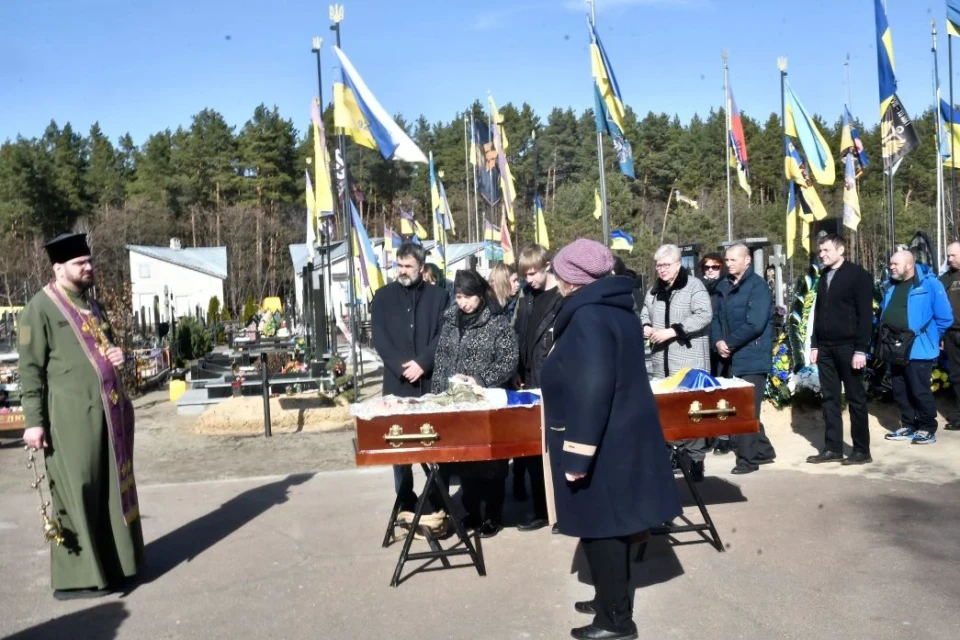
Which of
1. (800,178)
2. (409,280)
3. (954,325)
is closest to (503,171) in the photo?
(800,178)

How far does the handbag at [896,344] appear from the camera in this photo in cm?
905

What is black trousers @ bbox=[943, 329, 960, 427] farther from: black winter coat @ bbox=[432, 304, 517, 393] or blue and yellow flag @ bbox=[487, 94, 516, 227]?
blue and yellow flag @ bbox=[487, 94, 516, 227]

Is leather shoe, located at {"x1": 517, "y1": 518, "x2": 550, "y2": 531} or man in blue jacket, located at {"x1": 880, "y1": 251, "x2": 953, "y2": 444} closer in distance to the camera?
leather shoe, located at {"x1": 517, "y1": 518, "x2": 550, "y2": 531}

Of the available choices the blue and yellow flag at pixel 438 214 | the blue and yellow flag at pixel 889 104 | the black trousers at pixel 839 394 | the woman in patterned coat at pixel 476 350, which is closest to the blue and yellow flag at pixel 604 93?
the blue and yellow flag at pixel 889 104

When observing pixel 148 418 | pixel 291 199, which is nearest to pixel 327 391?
pixel 148 418

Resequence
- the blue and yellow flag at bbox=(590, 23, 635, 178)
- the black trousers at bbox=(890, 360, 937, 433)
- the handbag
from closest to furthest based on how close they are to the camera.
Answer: the black trousers at bbox=(890, 360, 937, 433) < the handbag < the blue and yellow flag at bbox=(590, 23, 635, 178)

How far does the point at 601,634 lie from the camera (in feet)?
14.6

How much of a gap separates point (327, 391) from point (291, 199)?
5871cm

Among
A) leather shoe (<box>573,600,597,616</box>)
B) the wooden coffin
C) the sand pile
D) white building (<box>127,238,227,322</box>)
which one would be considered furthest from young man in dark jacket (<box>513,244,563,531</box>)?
white building (<box>127,238,227,322</box>)

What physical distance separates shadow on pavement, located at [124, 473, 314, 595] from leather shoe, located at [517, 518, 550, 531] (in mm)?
2005

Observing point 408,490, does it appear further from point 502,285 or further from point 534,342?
point 502,285

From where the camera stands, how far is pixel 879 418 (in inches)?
394

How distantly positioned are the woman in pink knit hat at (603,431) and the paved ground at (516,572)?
1.72 feet

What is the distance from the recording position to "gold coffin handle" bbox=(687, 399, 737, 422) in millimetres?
5746
